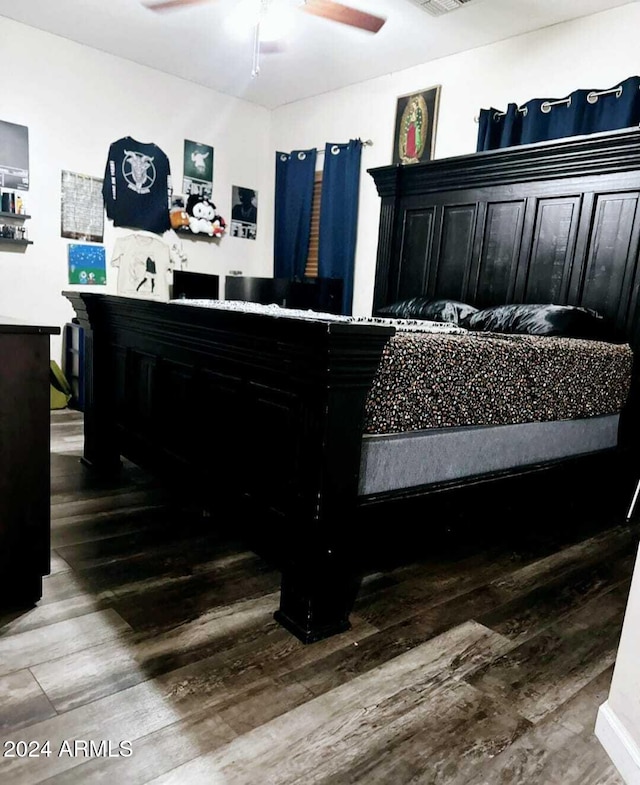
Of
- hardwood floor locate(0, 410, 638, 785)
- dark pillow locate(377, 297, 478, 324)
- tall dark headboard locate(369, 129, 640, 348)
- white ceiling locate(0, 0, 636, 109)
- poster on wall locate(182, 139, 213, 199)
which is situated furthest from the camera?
poster on wall locate(182, 139, 213, 199)

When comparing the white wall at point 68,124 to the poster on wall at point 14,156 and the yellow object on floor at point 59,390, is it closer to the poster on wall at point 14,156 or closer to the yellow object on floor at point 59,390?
the poster on wall at point 14,156

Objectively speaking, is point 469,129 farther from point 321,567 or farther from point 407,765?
point 407,765

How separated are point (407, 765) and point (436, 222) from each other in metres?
3.26

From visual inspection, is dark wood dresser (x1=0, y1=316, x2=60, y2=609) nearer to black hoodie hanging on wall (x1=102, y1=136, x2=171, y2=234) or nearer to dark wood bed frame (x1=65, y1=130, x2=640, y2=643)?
dark wood bed frame (x1=65, y1=130, x2=640, y2=643)

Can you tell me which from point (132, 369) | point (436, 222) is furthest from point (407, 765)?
point (436, 222)

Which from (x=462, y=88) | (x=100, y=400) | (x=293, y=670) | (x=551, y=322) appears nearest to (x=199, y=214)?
(x=462, y=88)

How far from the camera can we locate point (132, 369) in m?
2.60

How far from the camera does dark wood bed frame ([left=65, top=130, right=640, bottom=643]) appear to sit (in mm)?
1522

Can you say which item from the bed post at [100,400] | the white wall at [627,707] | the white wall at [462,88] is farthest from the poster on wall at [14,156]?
the white wall at [627,707]

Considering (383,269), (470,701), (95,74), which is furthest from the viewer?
(95,74)

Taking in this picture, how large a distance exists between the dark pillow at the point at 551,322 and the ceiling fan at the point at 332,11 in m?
1.86

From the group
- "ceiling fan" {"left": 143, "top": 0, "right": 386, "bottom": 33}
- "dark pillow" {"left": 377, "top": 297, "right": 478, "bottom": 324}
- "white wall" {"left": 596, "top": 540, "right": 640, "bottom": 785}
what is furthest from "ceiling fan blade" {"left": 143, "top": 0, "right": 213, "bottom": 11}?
"white wall" {"left": 596, "top": 540, "right": 640, "bottom": 785}

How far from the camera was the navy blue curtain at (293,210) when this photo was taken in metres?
5.20

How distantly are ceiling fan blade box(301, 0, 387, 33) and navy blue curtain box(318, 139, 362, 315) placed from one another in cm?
148
